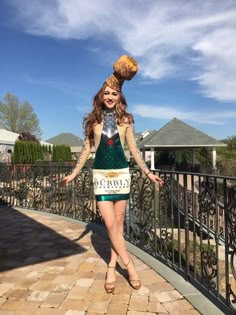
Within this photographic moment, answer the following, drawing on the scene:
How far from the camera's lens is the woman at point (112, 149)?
271 centimetres

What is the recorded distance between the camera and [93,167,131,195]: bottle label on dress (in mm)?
2701

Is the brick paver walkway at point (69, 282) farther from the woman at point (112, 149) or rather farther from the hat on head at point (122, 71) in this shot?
the hat on head at point (122, 71)

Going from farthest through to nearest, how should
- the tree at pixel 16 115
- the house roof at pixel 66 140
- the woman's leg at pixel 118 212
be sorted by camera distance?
the house roof at pixel 66 140, the tree at pixel 16 115, the woman's leg at pixel 118 212

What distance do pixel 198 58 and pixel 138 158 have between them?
16.8m

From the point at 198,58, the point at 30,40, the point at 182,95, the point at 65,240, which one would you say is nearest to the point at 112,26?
the point at 30,40

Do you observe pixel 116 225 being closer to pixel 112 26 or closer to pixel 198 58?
pixel 112 26

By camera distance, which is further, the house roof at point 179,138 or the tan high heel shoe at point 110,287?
the house roof at point 179,138

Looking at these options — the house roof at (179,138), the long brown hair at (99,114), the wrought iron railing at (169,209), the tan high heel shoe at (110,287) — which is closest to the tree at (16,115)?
the house roof at (179,138)

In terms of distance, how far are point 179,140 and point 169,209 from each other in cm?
1961

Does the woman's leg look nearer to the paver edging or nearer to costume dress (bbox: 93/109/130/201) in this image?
costume dress (bbox: 93/109/130/201)

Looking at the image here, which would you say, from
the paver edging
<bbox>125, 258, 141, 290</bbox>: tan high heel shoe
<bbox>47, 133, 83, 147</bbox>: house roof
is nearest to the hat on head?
<bbox>125, 258, 141, 290</bbox>: tan high heel shoe


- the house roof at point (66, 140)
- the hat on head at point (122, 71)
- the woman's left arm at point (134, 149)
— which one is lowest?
the woman's left arm at point (134, 149)

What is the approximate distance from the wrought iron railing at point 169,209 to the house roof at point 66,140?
34.8m

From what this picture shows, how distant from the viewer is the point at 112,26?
9328mm
